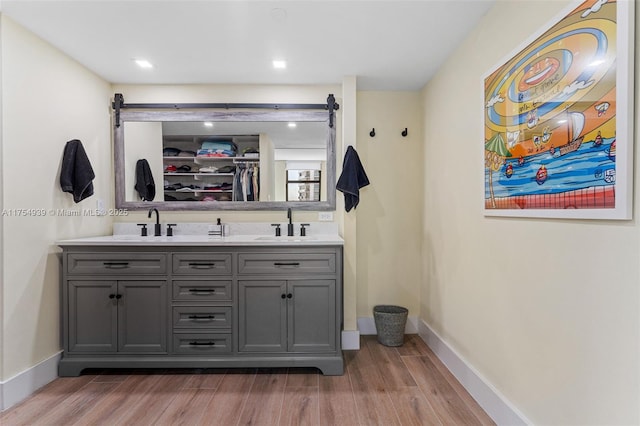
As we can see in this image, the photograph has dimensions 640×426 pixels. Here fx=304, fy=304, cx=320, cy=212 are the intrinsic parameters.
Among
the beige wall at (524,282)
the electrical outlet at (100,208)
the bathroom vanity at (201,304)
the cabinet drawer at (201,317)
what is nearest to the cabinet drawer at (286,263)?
the bathroom vanity at (201,304)

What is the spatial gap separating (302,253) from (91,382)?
1773 millimetres

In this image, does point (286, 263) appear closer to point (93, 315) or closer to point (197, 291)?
point (197, 291)

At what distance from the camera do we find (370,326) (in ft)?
9.90

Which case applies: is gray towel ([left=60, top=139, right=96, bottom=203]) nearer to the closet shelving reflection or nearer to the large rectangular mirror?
the large rectangular mirror

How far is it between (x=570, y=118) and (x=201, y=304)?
2414 mm

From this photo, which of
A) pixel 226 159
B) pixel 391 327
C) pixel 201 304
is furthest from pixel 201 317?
pixel 391 327

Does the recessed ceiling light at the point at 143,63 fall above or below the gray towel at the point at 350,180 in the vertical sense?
above

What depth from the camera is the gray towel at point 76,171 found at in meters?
2.29

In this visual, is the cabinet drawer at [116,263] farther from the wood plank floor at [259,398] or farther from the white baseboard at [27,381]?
the wood plank floor at [259,398]

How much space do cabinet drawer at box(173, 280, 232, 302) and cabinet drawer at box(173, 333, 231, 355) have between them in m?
0.27

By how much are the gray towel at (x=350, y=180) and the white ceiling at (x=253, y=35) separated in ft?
2.41

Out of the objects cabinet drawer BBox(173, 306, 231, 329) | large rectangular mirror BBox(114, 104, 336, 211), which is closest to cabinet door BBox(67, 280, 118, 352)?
cabinet drawer BBox(173, 306, 231, 329)

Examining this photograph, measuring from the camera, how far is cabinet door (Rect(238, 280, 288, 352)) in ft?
7.44

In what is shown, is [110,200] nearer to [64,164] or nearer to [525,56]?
[64,164]
